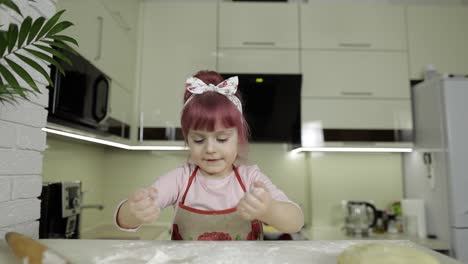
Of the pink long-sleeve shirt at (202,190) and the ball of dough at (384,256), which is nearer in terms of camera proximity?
the ball of dough at (384,256)

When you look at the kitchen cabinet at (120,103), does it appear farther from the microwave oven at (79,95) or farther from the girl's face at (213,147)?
the girl's face at (213,147)

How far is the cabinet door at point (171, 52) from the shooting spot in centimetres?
221

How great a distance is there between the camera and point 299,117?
2.21 m

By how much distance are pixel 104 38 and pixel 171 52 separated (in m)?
0.64

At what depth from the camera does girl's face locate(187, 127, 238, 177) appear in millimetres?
820

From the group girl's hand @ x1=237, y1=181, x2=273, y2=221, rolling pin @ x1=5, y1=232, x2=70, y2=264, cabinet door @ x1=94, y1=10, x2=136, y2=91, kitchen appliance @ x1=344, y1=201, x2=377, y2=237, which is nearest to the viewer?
rolling pin @ x1=5, y1=232, x2=70, y2=264

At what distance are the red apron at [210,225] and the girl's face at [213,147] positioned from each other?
132mm

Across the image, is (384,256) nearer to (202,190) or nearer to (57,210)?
(202,190)

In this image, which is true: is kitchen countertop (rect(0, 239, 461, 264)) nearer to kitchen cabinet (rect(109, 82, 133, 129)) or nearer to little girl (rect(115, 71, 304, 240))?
little girl (rect(115, 71, 304, 240))

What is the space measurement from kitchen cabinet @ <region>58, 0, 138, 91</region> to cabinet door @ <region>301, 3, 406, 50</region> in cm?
115

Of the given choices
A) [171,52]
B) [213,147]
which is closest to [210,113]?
[213,147]

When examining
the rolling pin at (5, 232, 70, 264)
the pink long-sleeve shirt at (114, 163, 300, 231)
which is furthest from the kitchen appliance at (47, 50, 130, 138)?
the rolling pin at (5, 232, 70, 264)

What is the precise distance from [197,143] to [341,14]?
1867mm

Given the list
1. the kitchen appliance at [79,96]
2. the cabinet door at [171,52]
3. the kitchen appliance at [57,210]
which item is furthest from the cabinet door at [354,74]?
the kitchen appliance at [57,210]
